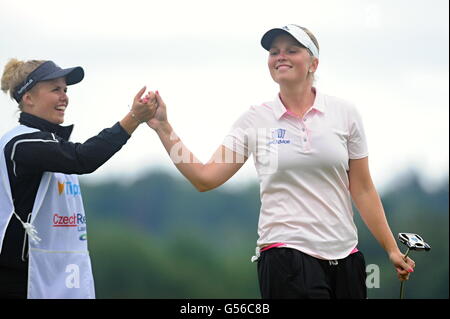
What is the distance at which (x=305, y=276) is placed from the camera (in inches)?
228

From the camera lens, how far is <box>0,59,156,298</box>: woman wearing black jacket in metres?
5.96

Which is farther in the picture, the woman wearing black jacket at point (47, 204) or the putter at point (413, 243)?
the putter at point (413, 243)

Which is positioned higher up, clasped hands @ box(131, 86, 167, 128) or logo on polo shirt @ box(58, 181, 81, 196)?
clasped hands @ box(131, 86, 167, 128)

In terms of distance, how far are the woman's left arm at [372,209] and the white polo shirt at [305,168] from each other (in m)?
0.10

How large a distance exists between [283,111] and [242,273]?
4200 centimetres

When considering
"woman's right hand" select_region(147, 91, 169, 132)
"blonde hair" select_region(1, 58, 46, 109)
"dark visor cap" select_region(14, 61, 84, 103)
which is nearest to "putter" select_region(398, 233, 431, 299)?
"woman's right hand" select_region(147, 91, 169, 132)

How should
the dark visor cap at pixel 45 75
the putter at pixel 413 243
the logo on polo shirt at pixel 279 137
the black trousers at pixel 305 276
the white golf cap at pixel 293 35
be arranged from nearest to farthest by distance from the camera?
the black trousers at pixel 305 276 → the logo on polo shirt at pixel 279 137 → the white golf cap at pixel 293 35 → the putter at pixel 413 243 → the dark visor cap at pixel 45 75

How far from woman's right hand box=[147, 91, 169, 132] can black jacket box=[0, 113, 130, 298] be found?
7.3 inches

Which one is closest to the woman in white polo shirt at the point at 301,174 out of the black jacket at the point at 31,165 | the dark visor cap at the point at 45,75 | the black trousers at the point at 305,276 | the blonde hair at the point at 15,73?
the black trousers at the point at 305,276

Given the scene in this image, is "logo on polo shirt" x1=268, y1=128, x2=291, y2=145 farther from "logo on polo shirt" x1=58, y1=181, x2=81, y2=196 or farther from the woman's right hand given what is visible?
"logo on polo shirt" x1=58, y1=181, x2=81, y2=196

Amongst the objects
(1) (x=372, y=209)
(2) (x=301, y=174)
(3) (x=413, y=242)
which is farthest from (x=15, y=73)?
(3) (x=413, y=242)

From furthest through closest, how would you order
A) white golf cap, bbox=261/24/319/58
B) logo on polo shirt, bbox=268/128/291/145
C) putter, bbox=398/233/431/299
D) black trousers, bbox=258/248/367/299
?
putter, bbox=398/233/431/299 → white golf cap, bbox=261/24/319/58 → logo on polo shirt, bbox=268/128/291/145 → black trousers, bbox=258/248/367/299

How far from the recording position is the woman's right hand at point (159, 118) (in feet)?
20.6

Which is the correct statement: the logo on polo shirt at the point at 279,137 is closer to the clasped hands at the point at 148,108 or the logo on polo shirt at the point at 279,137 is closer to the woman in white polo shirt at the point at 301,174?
the woman in white polo shirt at the point at 301,174
